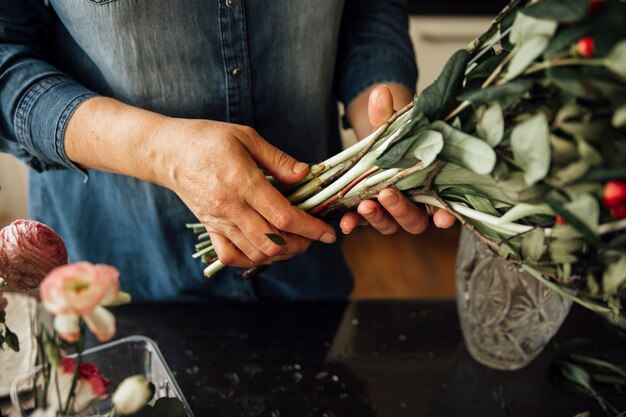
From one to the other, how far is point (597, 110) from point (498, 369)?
522 mm

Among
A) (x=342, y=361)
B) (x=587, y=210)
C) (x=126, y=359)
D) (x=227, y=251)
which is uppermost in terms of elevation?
(x=587, y=210)

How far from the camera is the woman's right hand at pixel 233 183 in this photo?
2.30 ft

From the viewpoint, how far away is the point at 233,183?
699 mm

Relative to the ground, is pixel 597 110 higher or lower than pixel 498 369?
higher

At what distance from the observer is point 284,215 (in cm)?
72

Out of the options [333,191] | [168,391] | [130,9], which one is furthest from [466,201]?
[130,9]

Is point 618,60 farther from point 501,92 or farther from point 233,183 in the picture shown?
point 233,183

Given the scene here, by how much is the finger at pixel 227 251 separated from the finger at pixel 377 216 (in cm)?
18

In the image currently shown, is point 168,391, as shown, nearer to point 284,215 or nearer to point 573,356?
point 284,215

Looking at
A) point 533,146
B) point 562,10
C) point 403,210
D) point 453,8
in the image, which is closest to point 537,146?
point 533,146

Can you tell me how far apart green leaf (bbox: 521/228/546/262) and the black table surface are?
0.32m

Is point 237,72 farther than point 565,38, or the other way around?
point 237,72

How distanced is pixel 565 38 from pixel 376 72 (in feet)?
1.88

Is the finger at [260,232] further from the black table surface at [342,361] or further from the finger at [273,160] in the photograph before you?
the black table surface at [342,361]
